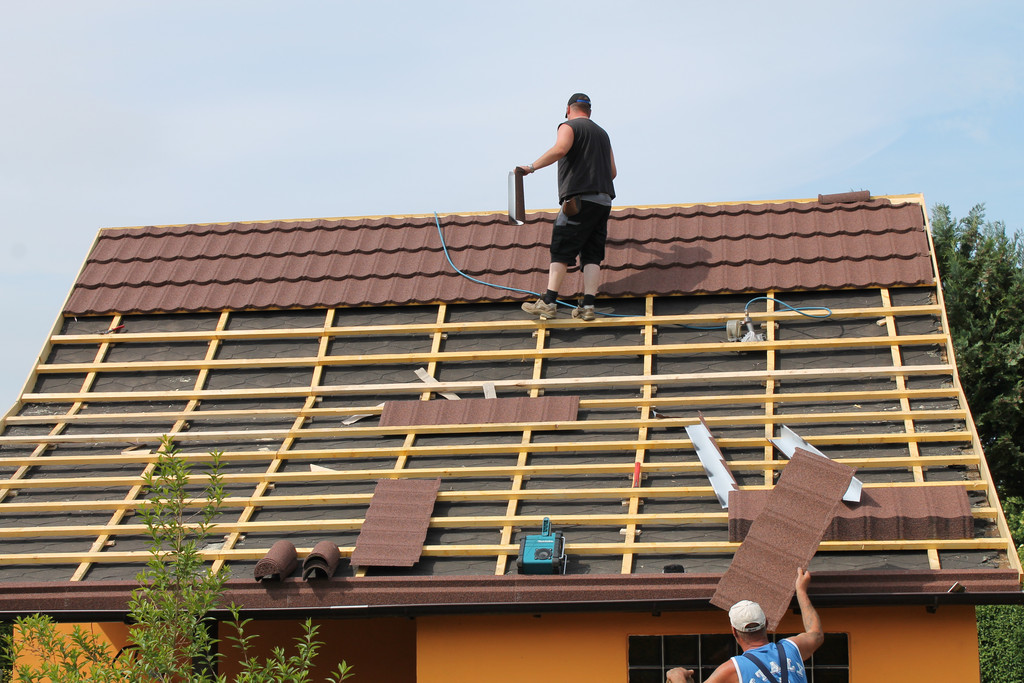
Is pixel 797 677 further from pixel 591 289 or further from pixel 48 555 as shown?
pixel 48 555

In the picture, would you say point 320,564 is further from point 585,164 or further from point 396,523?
point 585,164

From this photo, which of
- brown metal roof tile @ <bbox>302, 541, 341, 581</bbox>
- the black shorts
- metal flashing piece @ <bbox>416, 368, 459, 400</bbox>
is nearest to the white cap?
brown metal roof tile @ <bbox>302, 541, 341, 581</bbox>

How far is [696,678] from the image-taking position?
20.0ft

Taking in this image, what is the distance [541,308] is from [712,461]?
2.15 metres

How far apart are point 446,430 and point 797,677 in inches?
138

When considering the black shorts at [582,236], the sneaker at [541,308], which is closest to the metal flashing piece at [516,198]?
the black shorts at [582,236]

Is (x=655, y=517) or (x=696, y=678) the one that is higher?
(x=655, y=517)

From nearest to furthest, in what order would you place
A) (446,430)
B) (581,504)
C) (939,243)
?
(581,504), (446,430), (939,243)

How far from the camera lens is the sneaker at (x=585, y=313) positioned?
809 cm

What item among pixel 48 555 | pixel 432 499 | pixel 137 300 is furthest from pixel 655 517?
pixel 137 300

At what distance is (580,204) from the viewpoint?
807cm

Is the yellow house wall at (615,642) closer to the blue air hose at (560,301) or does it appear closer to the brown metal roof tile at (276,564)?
the brown metal roof tile at (276,564)

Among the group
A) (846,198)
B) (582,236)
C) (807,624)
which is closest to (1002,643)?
(846,198)

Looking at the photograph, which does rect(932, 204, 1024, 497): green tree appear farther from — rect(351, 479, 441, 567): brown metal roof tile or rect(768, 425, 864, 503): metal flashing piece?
rect(351, 479, 441, 567): brown metal roof tile
